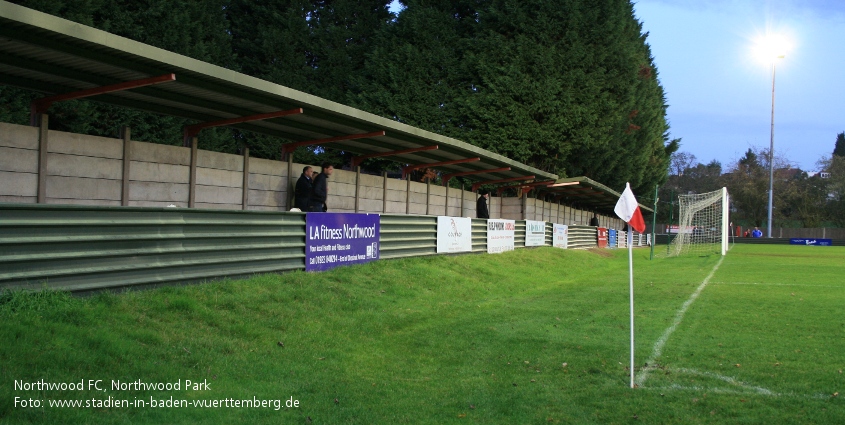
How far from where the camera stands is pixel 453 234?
17.6m

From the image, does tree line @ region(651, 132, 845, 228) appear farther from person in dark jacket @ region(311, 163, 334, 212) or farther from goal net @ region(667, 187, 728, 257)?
person in dark jacket @ region(311, 163, 334, 212)

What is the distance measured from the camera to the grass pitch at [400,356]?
5.52m

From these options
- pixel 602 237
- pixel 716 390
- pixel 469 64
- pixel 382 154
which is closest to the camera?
pixel 716 390

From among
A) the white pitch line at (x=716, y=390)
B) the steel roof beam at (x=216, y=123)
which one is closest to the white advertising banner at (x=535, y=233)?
the steel roof beam at (x=216, y=123)

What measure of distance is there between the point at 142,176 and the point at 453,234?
8607mm

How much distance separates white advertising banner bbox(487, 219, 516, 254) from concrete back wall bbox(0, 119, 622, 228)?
4.07 m

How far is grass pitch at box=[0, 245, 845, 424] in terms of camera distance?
18.1ft

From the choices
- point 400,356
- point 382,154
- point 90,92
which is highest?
point 382,154

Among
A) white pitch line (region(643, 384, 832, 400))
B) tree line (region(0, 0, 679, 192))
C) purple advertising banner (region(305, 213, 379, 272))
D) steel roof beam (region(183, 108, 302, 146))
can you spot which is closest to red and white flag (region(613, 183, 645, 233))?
white pitch line (region(643, 384, 832, 400))

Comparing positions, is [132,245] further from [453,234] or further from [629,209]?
[453,234]

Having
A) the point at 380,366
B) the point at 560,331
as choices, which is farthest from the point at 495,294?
the point at 380,366

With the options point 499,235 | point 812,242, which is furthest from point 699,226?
point 812,242

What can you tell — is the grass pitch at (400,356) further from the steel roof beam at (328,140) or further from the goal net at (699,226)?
the goal net at (699,226)

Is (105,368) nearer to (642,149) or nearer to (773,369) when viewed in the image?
(773,369)
